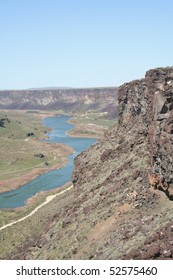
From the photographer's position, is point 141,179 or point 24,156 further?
point 24,156

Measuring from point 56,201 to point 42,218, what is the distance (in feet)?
26.4

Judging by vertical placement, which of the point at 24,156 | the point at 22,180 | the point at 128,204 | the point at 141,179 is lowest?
the point at 24,156

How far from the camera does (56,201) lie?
6431cm

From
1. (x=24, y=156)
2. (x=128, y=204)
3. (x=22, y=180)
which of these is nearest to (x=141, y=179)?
(x=128, y=204)

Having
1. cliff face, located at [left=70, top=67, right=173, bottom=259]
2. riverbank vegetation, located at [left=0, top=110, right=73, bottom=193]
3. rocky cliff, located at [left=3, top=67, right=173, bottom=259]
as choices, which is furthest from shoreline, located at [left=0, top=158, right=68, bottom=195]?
rocky cliff, located at [left=3, top=67, right=173, bottom=259]

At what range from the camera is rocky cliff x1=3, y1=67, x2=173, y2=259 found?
28281mm

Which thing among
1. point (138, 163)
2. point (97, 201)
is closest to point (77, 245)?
point (97, 201)

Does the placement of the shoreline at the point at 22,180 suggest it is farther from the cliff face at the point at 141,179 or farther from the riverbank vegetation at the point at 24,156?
the cliff face at the point at 141,179

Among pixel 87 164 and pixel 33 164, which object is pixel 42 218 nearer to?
pixel 87 164

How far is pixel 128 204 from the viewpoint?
36156 mm

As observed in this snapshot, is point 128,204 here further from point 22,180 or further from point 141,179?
point 22,180

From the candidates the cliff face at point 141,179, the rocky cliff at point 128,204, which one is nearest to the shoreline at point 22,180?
the cliff face at point 141,179

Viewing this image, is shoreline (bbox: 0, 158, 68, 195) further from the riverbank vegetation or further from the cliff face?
the cliff face

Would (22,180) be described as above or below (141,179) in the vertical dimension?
below
